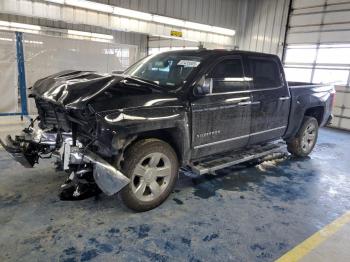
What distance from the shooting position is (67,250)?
2.32m

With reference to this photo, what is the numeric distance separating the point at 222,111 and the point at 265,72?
4.13 feet

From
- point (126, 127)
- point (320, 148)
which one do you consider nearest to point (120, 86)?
point (126, 127)

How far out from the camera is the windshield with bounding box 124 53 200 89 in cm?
329

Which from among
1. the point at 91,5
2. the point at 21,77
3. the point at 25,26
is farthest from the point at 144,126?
the point at 25,26

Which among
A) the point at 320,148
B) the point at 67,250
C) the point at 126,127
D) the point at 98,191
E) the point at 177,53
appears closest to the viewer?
the point at 67,250

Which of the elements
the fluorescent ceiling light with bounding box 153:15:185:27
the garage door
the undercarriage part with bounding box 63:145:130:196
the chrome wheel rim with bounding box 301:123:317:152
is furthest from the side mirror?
the fluorescent ceiling light with bounding box 153:15:185:27

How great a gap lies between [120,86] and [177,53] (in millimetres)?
1369

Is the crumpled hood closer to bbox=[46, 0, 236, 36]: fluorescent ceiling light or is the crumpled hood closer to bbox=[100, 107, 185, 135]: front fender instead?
bbox=[100, 107, 185, 135]: front fender

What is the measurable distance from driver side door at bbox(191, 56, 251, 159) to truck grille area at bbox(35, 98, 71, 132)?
1409 millimetres

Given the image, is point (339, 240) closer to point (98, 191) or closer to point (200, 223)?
point (200, 223)

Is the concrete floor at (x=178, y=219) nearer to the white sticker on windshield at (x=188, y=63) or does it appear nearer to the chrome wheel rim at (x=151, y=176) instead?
the chrome wheel rim at (x=151, y=176)

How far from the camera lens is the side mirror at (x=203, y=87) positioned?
10.1 ft

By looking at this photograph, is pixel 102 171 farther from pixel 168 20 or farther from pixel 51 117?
pixel 168 20

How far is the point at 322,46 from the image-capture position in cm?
963
